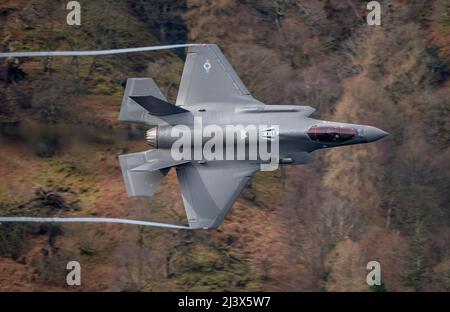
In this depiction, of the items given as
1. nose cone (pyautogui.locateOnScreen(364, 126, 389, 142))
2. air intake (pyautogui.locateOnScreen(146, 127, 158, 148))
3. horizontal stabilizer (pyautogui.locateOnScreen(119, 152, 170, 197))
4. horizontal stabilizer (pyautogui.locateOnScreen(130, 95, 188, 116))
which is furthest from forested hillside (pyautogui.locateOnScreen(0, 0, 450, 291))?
nose cone (pyautogui.locateOnScreen(364, 126, 389, 142))

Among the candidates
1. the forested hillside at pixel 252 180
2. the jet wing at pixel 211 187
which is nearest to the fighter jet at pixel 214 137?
the jet wing at pixel 211 187

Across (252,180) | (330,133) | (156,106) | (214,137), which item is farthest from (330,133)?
(252,180)

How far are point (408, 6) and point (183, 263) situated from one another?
10867mm

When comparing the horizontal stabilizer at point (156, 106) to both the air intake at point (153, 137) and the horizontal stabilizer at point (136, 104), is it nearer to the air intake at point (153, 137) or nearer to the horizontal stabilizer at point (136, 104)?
the horizontal stabilizer at point (136, 104)

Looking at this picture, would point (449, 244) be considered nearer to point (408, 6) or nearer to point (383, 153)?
point (383, 153)

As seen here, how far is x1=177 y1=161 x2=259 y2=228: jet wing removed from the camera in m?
26.3

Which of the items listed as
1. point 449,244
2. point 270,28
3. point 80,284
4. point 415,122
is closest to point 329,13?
point 270,28

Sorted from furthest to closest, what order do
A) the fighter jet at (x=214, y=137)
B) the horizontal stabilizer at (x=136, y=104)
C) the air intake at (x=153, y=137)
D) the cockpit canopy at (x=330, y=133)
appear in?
the horizontal stabilizer at (x=136, y=104), the air intake at (x=153, y=137), the fighter jet at (x=214, y=137), the cockpit canopy at (x=330, y=133)

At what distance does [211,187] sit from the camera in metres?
Result: 26.5

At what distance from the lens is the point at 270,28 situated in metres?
36.9

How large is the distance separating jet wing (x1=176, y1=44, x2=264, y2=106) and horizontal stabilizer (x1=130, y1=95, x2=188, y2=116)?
0.69 m

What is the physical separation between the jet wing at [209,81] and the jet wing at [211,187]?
140 centimetres

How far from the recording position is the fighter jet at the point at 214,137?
25891 mm

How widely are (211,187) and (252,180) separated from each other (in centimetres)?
737
